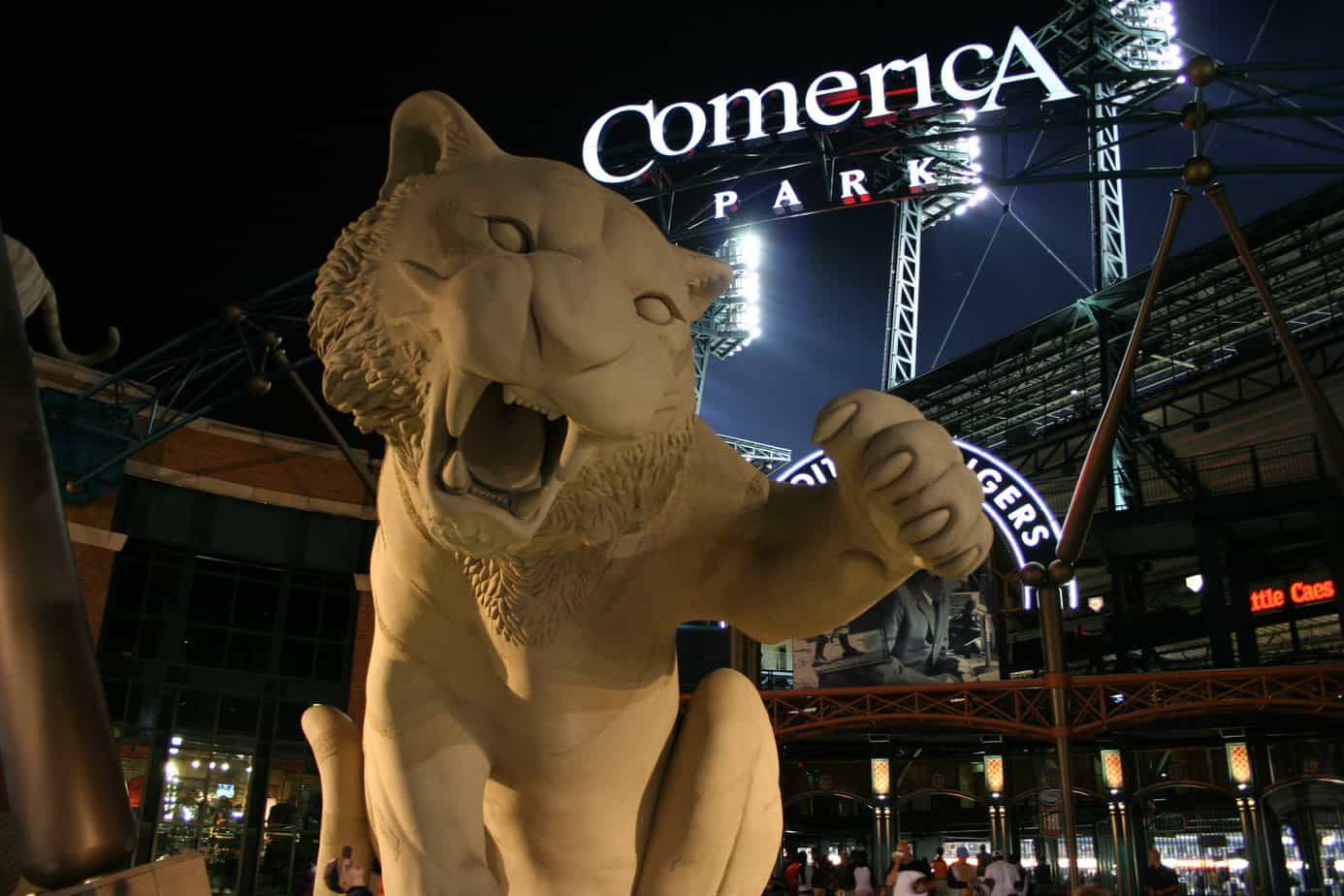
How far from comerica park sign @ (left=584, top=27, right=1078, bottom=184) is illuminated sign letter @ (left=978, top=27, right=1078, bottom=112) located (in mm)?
58

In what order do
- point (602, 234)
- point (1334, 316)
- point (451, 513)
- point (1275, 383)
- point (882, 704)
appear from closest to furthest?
1. point (451, 513)
2. point (602, 234)
3. point (882, 704)
4. point (1334, 316)
5. point (1275, 383)

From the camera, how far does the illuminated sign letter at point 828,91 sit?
501 inches

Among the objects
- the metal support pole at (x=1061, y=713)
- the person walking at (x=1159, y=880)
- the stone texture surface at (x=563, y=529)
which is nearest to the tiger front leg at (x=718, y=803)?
the stone texture surface at (x=563, y=529)

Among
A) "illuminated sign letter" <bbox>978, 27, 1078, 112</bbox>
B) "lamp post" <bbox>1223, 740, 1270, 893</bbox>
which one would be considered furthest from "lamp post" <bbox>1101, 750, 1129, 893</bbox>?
"illuminated sign letter" <bbox>978, 27, 1078, 112</bbox>

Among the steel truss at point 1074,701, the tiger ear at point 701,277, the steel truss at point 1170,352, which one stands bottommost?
the tiger ear at point 701,277

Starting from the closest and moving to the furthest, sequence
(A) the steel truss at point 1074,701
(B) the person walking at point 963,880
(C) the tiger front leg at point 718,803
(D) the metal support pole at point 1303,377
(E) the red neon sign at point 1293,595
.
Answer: (C) the tiger front leg at point 718,803 → (D) the metal support pole at point 1303,377 → (B) the person walking at point 963,880 → (A) the steel truss at point 1074,701 → (E) the red neon sign at point 1293,595


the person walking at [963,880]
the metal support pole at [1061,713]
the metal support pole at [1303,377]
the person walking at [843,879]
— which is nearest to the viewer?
the metal support pole at [1303,377]

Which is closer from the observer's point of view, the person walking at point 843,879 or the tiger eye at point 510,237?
the tiger eye at point 510,237

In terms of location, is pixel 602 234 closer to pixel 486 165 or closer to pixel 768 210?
pixel 486 165

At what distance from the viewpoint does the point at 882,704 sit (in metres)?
10.6

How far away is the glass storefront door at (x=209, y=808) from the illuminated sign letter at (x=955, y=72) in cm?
1256

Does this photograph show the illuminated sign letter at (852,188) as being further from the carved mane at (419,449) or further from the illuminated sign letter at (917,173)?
the carved mane at (419,449)

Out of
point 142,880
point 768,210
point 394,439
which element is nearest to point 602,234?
point 394,439

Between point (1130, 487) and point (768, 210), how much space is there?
7.08 metres
